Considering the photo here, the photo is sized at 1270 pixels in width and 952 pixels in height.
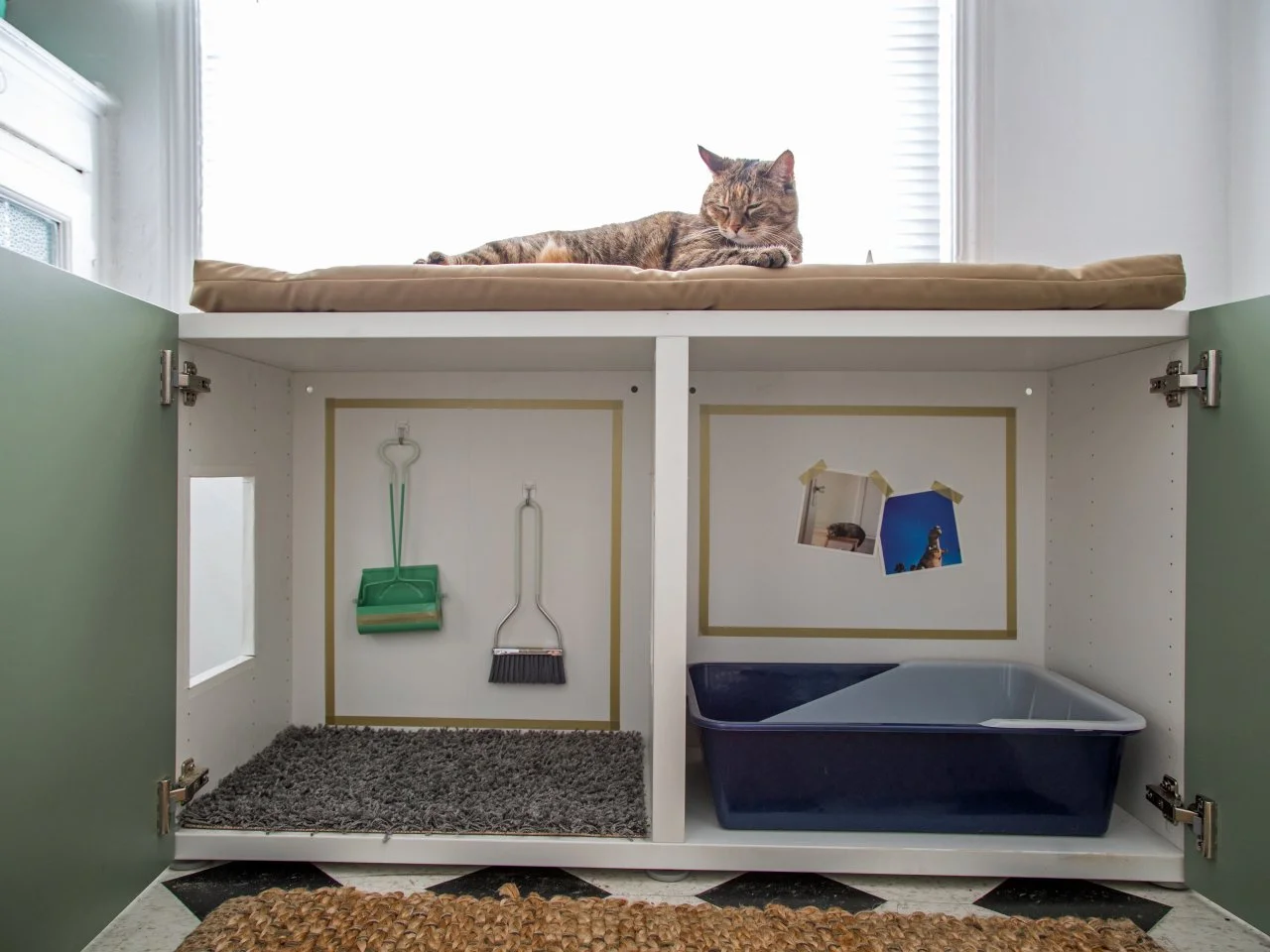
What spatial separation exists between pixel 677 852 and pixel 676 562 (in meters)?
0.42

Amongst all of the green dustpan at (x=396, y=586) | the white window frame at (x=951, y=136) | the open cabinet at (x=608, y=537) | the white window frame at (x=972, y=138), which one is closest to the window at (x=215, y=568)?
the open cabinet at (x=608, y=537)

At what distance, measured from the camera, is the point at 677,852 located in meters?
1.05

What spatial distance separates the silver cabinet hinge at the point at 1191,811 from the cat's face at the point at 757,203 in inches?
39.8

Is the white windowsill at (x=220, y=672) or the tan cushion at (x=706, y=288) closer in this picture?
the tan cushion at (x=706, y=288)

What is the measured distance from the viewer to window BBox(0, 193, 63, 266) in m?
1.44

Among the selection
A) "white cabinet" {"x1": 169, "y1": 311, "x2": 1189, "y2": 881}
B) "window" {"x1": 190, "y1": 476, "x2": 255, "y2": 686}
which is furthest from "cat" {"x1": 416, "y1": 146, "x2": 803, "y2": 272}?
"window" {"x1": 190, "y1": 476, "x2": 255, "y2": 686}

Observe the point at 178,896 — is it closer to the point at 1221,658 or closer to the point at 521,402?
the point at 521,402

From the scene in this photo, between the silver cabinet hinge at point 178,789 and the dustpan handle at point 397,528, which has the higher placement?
the dustpan handle at point 397,528

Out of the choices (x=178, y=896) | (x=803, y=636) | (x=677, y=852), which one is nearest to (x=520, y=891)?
(x=677, y=852)

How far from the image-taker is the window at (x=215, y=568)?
1.60 m

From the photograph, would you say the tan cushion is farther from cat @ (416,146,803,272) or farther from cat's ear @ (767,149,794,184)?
cat's ear @ (767,149,794,184)

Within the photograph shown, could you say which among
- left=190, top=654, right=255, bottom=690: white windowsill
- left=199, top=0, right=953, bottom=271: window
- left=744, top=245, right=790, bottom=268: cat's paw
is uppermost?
left=199, top=0, right=953, bottom=271: window

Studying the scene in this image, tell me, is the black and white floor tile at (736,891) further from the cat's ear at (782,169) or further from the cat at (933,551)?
the cat's ear at (782,169)

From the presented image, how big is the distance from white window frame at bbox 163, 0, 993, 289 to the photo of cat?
53 cm
